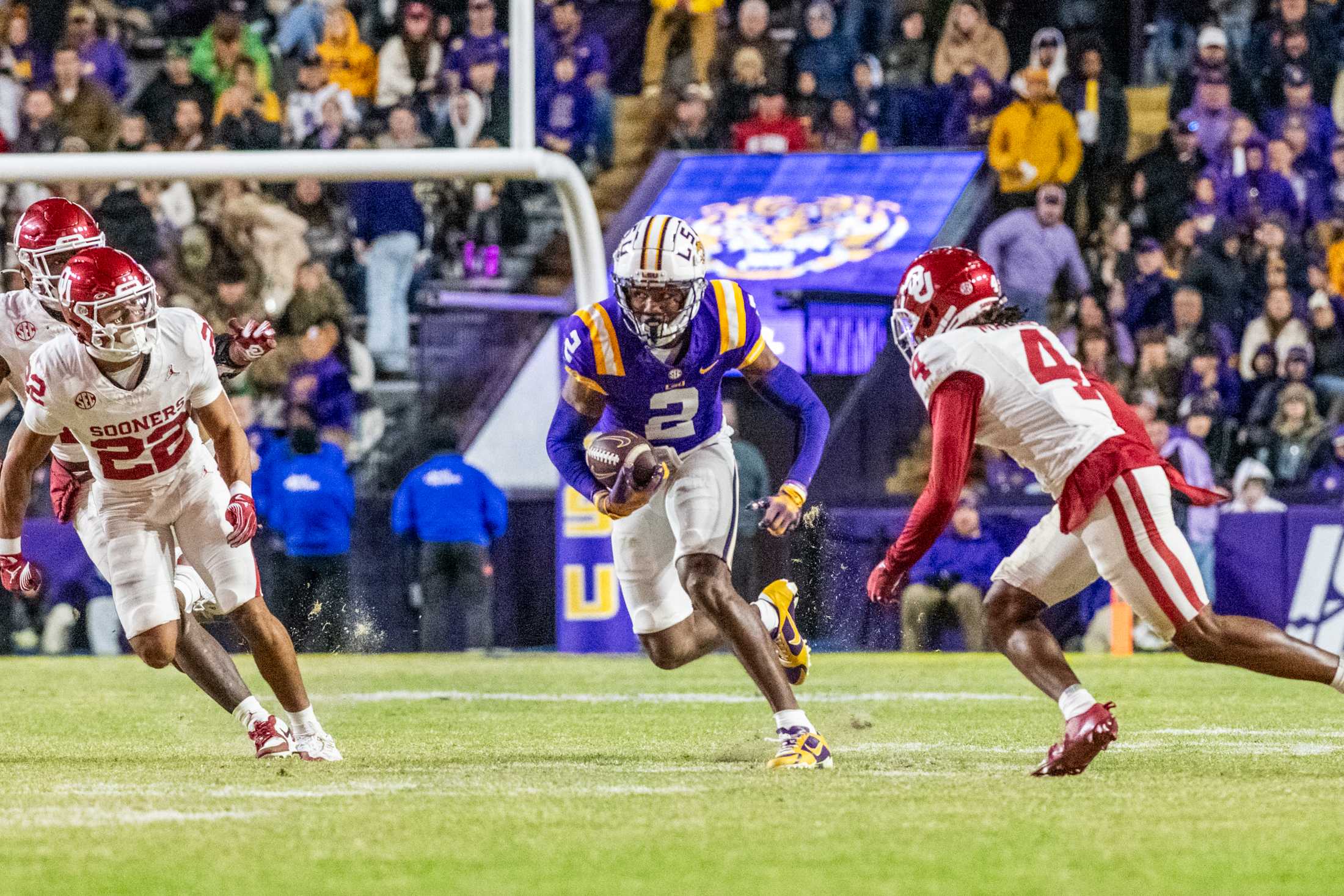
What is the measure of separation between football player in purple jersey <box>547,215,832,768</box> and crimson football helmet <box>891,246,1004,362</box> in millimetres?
653

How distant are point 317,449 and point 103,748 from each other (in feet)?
14.6

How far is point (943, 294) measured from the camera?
19.5ft

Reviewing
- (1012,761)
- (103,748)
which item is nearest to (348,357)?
(103,748)

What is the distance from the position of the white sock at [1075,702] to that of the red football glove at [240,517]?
8.13 ft

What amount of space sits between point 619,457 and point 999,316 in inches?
50.6

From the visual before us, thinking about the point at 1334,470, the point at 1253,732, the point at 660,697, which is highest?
the point at 1253,732

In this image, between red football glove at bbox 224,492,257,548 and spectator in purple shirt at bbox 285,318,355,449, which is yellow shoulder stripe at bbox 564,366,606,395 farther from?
spectator in purple shirt at bbox 285,318,355,449

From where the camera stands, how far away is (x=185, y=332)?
251 inches

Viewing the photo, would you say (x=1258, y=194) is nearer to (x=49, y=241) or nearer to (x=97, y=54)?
(x=97, y=54)

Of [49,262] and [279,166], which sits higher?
[49,262]

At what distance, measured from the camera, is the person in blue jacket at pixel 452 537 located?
37.7 ft

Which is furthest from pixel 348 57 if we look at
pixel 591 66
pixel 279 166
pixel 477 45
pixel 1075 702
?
pixel 1075 702

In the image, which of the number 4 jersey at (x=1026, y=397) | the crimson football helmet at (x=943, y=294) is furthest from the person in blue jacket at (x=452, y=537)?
the number 4 jersey at (x=1026, y=397)

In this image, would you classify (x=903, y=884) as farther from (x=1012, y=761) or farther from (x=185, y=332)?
(x=185, y=332)
